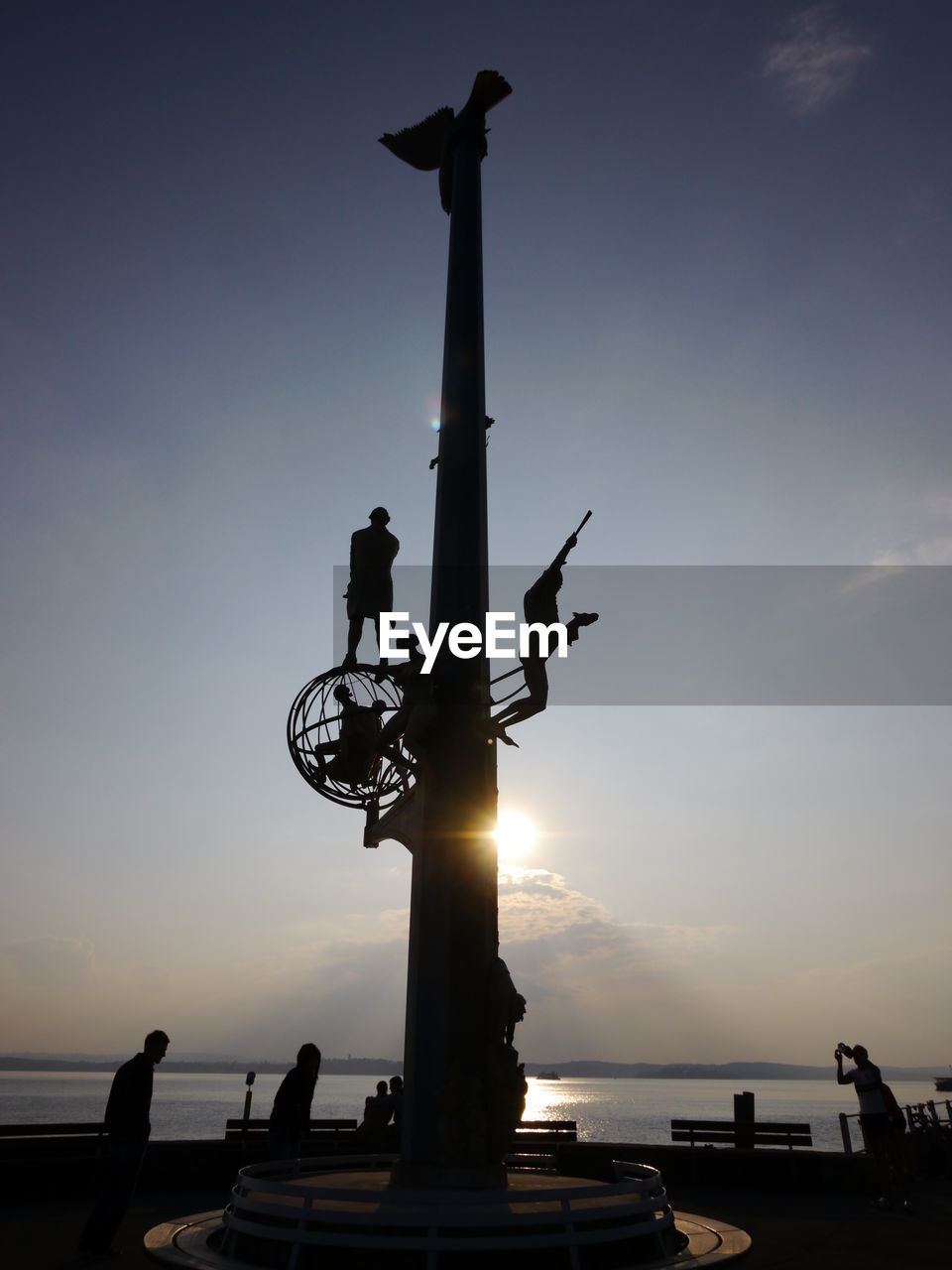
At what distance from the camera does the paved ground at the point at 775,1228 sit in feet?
32.5

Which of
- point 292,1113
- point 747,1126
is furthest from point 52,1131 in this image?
point 747,1126

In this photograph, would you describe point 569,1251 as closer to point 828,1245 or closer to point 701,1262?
point 701,1262

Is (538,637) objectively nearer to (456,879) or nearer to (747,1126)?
(456,879)

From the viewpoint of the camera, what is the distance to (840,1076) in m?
13.7

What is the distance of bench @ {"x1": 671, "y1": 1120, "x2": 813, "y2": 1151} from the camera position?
17.5 meters

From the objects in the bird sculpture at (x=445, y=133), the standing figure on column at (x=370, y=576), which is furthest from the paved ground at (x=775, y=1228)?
the bird sculpture at (x=445, y=133)

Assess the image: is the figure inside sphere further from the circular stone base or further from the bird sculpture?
the bird sculpture

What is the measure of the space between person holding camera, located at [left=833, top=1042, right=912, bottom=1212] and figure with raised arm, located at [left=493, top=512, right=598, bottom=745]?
6.77 m

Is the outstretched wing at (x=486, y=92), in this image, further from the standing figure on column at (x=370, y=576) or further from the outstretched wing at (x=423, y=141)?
the standing figure on column at (x=370, y=576)

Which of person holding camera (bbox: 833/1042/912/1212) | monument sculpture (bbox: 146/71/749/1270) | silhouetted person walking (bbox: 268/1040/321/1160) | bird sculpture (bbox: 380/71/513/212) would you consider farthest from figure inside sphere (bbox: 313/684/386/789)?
bird sculpture (bbox: 380/71/513/212)

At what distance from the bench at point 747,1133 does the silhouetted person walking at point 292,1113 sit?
835 centimetres

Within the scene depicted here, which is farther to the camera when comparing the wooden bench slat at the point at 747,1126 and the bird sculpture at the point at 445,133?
the bird sculpture at the point at 445,133

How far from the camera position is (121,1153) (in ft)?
34.1

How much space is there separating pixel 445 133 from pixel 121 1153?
63.2ft
